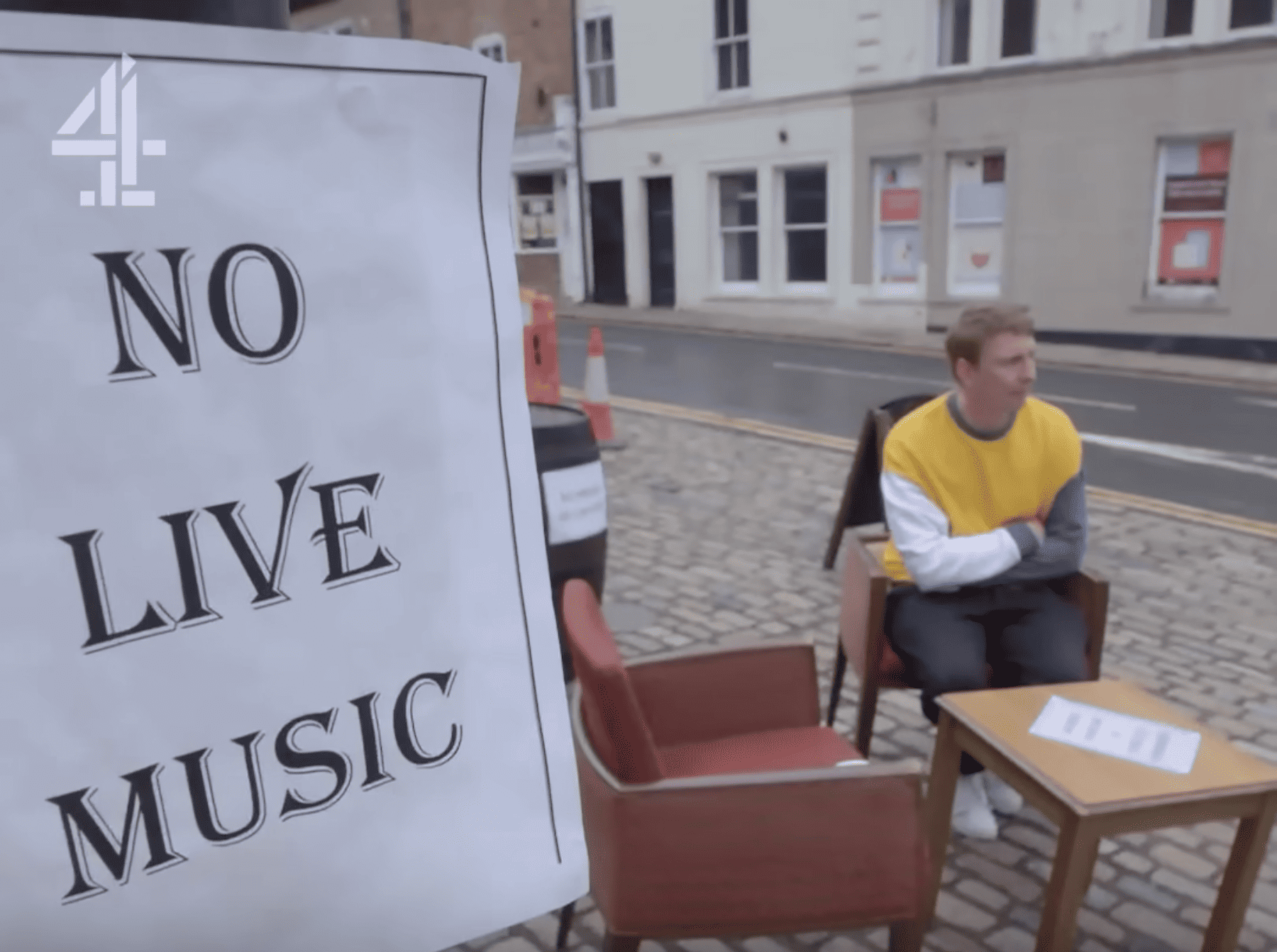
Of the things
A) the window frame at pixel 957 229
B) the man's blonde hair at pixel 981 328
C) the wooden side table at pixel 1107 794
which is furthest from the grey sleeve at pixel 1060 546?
the window frame at pixel 957 229

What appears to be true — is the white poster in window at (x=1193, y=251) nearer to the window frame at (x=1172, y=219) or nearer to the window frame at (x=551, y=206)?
the window frame at (x=1172, y=219)

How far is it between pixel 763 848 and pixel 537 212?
2292cm

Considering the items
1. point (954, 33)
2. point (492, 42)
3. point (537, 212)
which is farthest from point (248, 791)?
point (492, 42)

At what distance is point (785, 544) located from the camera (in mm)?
6500

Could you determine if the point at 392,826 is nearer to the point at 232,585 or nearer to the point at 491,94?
the point at 232,585

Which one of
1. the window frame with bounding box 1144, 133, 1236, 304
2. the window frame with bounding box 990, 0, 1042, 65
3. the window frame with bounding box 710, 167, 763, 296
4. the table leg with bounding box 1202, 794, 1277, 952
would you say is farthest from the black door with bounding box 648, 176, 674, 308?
the table leg with bounding box 1202, 794, 1277, 952

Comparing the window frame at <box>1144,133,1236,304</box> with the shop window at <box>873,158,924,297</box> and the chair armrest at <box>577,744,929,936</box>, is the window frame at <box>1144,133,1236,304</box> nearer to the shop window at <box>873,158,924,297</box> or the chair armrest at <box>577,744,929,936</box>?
the shop window at <box>873,158,924,297</box>

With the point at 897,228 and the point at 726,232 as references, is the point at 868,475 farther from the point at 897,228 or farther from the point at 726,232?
the point at 726,232

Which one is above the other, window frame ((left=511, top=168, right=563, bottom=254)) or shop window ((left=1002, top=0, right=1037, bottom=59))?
shop window ((left=1002, top=0, right=1037, bottom=59))

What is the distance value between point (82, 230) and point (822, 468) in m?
7.73

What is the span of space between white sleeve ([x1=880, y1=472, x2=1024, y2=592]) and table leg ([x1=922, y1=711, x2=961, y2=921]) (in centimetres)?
53

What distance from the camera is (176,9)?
1.02 meters

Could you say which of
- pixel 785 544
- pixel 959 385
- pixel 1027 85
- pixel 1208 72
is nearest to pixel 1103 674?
pixel 959 385

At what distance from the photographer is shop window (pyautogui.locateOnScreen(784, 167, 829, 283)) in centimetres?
1911
